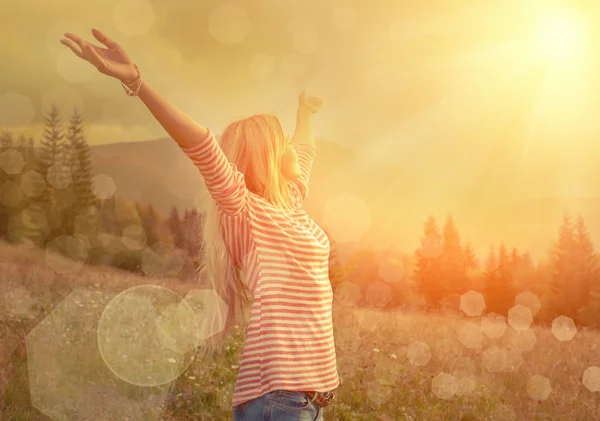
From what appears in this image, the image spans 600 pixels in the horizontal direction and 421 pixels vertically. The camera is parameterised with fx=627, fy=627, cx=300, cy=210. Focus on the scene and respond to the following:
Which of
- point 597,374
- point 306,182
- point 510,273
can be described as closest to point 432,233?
point 510,273

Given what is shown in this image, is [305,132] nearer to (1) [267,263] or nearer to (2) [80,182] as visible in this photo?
(1) [267,263]

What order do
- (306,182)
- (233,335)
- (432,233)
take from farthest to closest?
(432,233) < (233,335) < (306,182)

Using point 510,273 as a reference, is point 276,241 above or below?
above

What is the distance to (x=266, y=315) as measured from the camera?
2.69 m

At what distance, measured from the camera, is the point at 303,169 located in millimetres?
3764

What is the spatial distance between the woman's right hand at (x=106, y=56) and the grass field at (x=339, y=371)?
4438 millimetres

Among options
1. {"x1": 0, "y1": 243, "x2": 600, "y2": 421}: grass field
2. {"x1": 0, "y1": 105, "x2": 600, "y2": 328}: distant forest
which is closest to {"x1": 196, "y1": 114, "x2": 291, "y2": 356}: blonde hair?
{"x1": 0, "y1": 243, "x2": 600, "y2": 421}: grass field

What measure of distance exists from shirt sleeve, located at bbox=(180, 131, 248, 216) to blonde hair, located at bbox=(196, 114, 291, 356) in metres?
0.18

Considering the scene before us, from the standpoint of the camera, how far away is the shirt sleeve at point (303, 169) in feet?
11.4

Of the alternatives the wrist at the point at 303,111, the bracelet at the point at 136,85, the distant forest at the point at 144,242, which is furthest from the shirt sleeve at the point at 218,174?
the distant forest at the point at 144,242

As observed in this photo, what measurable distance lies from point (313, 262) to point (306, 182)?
855 millimetres

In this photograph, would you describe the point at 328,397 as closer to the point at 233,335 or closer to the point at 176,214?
the point at 233,335

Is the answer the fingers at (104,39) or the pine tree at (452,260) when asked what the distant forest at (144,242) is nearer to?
the pine tree at (452,260)

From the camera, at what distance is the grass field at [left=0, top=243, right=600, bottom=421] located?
19.8ft
